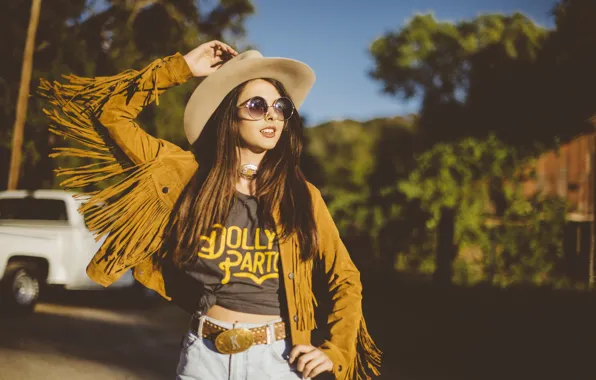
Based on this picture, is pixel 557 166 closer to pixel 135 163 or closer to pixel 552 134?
pixel 552 134

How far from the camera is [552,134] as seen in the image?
1182 cm

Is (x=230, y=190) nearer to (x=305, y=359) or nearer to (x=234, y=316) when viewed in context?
(x=234, y=316)

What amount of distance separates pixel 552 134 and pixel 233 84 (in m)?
10.9

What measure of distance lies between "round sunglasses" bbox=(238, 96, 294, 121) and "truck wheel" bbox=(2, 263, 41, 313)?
749cm

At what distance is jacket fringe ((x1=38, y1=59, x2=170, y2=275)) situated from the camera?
221 cm

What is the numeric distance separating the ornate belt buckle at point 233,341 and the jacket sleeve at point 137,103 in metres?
0.74

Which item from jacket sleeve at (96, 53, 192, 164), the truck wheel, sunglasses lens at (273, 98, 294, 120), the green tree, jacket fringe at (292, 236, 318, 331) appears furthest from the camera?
the green tree

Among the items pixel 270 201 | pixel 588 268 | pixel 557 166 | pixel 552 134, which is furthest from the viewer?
pixel 557 166

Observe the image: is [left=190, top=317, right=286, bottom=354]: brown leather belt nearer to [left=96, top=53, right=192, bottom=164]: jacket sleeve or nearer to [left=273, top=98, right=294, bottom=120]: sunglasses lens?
[left=96, top=53, right=192, bottom=164]: jacket sleeve

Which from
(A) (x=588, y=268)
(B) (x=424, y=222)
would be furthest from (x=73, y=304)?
(A) (x=588, y=268)

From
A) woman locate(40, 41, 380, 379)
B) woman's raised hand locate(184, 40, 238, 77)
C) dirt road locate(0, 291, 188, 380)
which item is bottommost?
dirt road locate(0, 291, 188, 380)

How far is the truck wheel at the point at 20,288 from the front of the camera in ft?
27.7

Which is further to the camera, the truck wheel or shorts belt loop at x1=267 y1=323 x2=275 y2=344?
the truck wheel


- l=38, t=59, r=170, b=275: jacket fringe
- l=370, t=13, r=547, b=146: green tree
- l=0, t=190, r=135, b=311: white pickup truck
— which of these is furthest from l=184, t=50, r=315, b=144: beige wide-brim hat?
l=370, t=13, r=547, b=146: green tree
